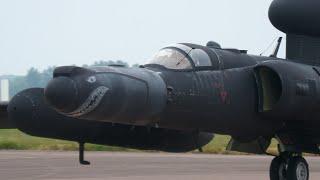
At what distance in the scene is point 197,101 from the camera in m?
12.9

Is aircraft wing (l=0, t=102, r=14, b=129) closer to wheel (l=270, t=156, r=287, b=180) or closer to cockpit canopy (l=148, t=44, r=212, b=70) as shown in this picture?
cockpit canopy (l=148, t=44, r=212, b=70)

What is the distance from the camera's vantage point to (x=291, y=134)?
49.2ft

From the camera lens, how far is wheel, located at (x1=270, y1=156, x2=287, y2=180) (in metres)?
15.2

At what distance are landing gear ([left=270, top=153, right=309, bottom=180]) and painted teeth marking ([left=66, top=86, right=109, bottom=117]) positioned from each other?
17.3 feet

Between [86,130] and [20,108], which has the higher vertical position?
[20,108]

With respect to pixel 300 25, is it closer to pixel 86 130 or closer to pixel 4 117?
pixel 86 130

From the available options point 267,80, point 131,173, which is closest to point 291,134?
point 267,80

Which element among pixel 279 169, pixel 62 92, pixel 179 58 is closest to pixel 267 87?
pixel 179 58

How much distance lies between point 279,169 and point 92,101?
5507 mm

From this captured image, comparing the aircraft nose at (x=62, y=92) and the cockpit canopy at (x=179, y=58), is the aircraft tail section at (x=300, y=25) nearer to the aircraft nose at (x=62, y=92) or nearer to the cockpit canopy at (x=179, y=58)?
the cockpit canopy at (x=179, y=58)

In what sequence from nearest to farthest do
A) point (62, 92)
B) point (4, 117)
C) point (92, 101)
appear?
point (62, 92)
point (92, 101)
point (4, 117)

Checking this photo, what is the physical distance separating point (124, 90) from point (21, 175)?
33.1 feet

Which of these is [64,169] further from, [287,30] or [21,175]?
[287,30]

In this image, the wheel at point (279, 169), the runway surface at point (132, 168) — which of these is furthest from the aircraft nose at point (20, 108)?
the runway surface at point (132, 168)
